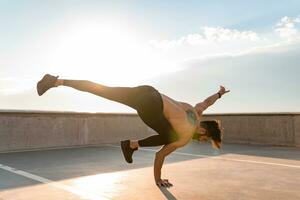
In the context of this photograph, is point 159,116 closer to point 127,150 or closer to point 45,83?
point 127,150

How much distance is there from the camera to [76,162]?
28.6 feet

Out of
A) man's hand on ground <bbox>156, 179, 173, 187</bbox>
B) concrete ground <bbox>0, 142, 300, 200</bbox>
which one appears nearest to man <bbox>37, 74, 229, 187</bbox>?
man's hand on ground <bbox>156, 179, 173, 187</bbox>

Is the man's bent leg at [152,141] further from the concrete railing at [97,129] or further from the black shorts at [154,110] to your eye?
the concrete railing at [97,129]

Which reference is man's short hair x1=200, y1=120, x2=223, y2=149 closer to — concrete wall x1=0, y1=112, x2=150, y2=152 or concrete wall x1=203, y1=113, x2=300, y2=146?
concrete wall x1=0, y1=112, x2=150, y2=152

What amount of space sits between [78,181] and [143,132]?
406 inches

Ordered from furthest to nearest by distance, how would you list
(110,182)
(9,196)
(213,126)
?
1. (110,182)
2. (213,126)
3. (9,196)

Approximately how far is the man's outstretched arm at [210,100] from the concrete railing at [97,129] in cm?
797

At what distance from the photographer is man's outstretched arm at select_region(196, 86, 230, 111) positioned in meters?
5.70

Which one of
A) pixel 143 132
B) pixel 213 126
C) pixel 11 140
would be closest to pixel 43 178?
pixel 213 126

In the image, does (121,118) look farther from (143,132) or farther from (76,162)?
(76,162)

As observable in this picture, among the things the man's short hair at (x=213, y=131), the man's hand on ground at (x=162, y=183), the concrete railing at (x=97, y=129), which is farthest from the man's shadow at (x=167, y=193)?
the concrete railing at (x=97, y=129)

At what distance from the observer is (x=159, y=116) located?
4.82 meters

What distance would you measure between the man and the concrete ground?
65cm

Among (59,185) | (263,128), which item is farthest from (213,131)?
(263,128)
